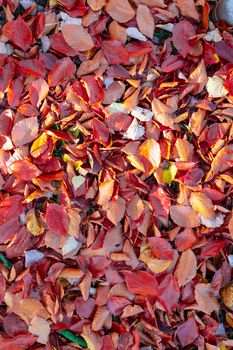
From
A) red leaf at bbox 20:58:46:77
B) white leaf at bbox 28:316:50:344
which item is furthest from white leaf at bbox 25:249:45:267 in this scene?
red leaf at bbox 20:58:46:77

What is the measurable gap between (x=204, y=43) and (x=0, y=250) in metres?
0.79

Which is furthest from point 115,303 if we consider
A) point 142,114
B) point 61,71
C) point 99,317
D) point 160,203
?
point 61,71

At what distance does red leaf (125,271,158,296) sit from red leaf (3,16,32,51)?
0.68 meters

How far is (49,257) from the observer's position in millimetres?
1398

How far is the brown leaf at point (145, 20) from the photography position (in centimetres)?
147

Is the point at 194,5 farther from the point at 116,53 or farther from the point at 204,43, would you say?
the point at 116,53

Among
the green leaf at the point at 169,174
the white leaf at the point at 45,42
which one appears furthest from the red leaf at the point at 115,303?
the white leaf at the point at 45,42

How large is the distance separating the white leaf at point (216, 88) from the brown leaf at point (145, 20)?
21 centimetres

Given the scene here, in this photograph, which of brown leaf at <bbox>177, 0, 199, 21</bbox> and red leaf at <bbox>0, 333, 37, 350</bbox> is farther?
brown leaf at <bbox>177, 0, 199, 21</bbox>

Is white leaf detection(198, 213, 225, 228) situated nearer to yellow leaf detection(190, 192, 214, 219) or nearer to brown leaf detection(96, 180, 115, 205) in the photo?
yellow leaf detection(190, 192, 214, 219)

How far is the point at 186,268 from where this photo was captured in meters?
1.41

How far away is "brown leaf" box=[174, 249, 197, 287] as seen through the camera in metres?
1.41

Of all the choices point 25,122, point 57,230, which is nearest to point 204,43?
point 25,122

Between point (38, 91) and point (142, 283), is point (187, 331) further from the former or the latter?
point (38, 91)
